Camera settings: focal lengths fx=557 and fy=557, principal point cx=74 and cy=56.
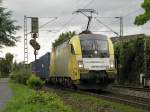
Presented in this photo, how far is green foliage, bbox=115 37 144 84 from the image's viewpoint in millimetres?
52469

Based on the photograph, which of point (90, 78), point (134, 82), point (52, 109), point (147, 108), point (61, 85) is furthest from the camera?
point (134, 82)

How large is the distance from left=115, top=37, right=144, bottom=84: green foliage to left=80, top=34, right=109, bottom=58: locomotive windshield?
1727 cm

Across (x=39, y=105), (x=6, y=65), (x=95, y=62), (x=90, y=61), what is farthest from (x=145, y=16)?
(x=6, y=65)

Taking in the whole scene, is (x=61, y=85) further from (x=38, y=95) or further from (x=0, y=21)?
(x=38, y=95)

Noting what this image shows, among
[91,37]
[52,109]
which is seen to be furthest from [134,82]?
[52,109]

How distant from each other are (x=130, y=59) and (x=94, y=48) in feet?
70.1

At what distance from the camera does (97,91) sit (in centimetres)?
3700

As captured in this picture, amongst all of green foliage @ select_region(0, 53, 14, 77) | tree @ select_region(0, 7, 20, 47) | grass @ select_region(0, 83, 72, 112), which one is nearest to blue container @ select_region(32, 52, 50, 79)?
tree @ select_region(0, 7, 20, 47)

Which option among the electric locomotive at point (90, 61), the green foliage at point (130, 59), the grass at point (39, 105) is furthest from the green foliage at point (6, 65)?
the grass at point (39, 105)

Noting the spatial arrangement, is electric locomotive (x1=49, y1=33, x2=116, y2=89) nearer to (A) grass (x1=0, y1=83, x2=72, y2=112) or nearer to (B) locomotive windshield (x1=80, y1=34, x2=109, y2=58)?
(B) locomotive windshield (x1=80, y1=34, x2=109, y2=58)

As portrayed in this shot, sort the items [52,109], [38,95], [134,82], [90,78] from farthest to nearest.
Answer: [134,82] → [90,78] → [38,95] → [52,109]

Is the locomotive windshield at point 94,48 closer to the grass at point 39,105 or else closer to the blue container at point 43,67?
the grass at point 39,105

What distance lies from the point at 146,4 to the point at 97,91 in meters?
7.17

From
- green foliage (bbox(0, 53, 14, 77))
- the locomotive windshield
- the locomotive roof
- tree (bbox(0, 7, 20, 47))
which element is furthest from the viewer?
green foliage (bbox(0, 53, 14, 77))
